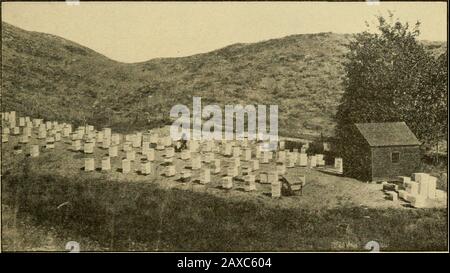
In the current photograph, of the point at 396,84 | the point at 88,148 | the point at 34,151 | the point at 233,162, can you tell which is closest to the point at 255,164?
the point at 233,162

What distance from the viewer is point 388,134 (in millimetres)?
15789

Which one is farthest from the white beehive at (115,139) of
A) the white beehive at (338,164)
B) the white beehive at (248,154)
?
the white beehive at (338,164)

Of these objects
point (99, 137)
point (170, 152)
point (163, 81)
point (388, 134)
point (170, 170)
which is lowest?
point (170, 170)

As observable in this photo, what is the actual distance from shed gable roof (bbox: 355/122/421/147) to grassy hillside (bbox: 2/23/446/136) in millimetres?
7637

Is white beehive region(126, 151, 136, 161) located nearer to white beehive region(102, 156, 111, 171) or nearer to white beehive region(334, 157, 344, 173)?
white beehive region(102, 156, 111, 171)

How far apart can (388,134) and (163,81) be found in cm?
1990

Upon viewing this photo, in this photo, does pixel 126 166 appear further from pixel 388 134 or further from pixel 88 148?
pixel 388 134

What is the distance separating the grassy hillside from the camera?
76.0 ft

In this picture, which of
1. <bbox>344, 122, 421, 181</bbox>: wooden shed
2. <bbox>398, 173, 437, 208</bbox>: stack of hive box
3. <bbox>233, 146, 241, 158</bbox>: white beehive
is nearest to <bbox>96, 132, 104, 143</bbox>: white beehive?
<bbox>233, 146, 241, 158</bbox>: white beehive

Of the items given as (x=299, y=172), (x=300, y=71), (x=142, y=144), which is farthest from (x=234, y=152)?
(x=300, y=71)

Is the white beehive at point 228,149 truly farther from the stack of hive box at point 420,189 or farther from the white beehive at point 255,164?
the stack of hive box at point 420,189

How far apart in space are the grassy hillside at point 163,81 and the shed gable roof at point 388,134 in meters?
7.64
